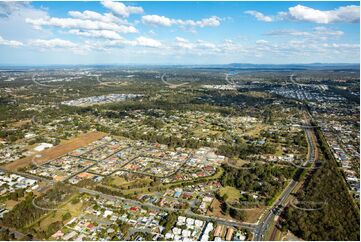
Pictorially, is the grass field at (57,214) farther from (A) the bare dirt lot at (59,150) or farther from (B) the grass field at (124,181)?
(A) the bare dirt lot at (59,150)

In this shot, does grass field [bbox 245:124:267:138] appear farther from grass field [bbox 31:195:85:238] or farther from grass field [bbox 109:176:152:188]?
grass field [bbox 31:195:85:238]

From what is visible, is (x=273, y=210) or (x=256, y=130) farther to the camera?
(x=256, y=130)

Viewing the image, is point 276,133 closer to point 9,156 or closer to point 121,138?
point 121,138

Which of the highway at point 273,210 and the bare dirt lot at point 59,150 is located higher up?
the bare dirt lot at point 59,150

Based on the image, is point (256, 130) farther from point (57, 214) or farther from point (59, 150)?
point (57, 214)

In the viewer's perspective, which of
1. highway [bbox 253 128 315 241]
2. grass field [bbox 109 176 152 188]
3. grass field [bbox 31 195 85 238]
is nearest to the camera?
highway [bbox 253 128 315 241]

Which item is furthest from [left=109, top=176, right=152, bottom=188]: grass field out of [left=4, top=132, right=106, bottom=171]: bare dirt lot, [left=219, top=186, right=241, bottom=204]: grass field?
[left=4, top=132, right=106, bottom=171]: bare dirt lot

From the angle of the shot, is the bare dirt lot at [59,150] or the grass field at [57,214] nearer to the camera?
the grass field at [57,214]

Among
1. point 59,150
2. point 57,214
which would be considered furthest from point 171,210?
point 59,150

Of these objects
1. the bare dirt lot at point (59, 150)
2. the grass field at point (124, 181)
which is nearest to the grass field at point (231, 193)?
the grass field at point (124, 181)
